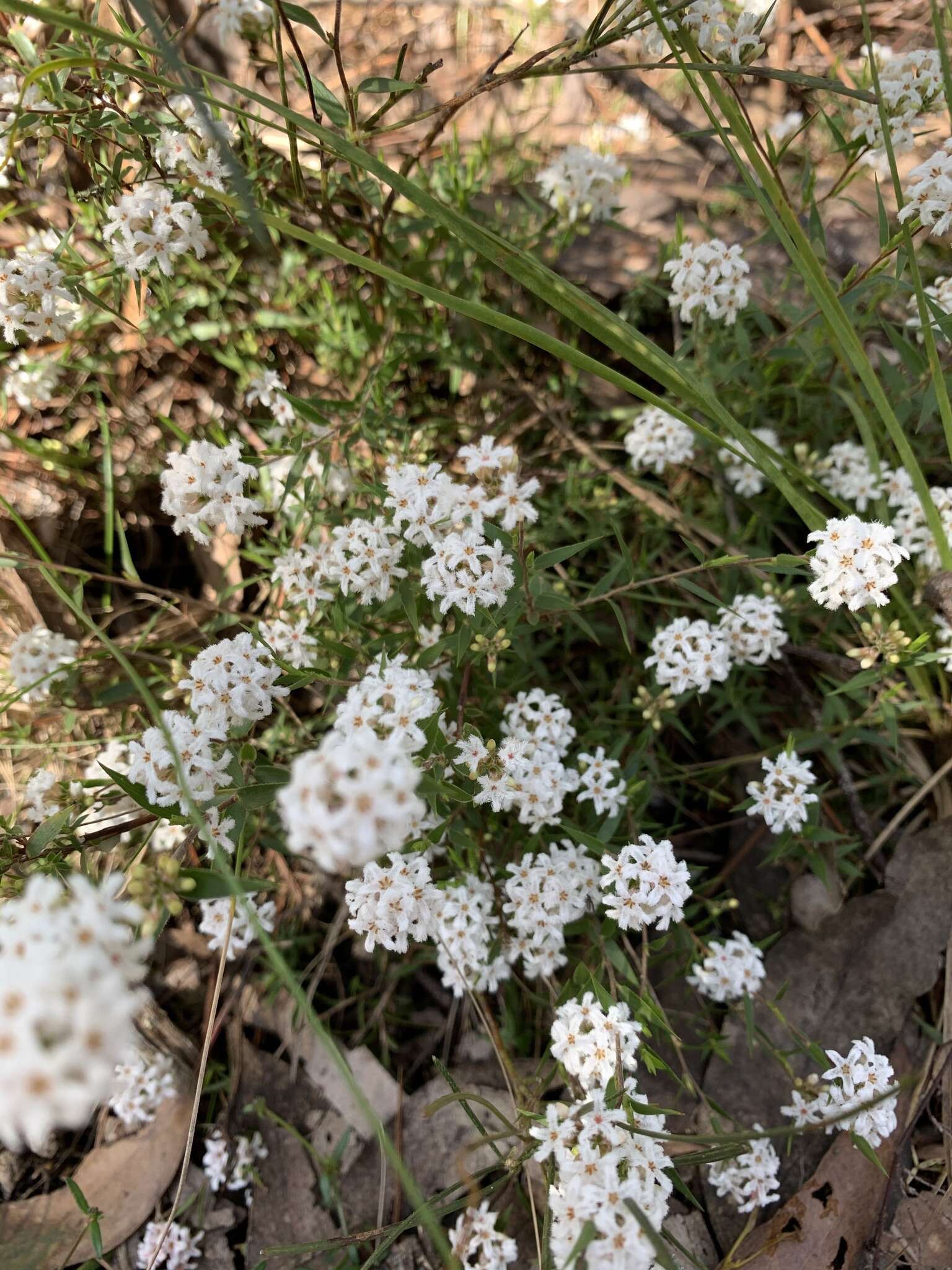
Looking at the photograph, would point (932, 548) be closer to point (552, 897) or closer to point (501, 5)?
point (552, 897)

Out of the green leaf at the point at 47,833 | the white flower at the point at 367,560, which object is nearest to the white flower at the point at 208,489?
the white flower at the point at 367,560

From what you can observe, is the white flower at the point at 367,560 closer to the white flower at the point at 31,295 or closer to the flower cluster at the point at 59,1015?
the white flower at the point at 31,295

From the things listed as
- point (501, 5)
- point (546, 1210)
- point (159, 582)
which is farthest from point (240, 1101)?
point (501, 5)

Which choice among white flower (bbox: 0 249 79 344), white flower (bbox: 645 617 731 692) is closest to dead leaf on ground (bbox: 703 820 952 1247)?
white flower (bbox: 645 617 731 692)

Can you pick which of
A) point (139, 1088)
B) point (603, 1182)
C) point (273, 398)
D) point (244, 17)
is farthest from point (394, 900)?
point (244, 17)

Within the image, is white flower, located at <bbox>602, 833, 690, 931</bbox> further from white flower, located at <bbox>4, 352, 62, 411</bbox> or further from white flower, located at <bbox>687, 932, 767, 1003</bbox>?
white flower, located at <bbox>4, 352, 62, 411</bbox>

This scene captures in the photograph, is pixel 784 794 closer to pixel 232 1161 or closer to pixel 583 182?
pixel 232 1161

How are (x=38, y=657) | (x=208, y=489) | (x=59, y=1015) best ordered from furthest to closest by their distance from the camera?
1. (x=38, y=657)
2. (x=208, y=489)
3. (x=59, y=1015)
